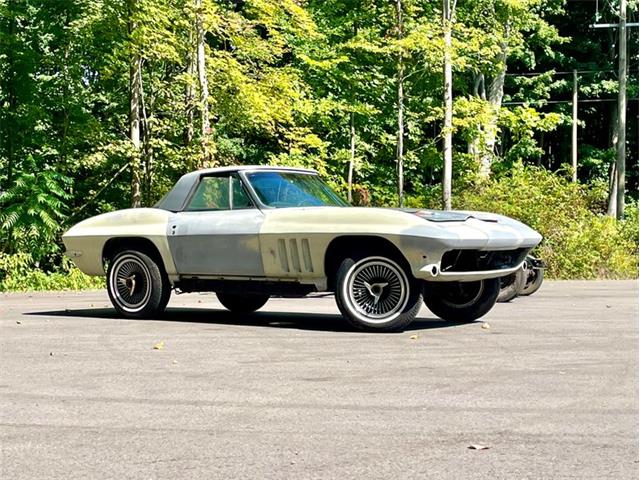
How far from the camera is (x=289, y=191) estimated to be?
11.1m

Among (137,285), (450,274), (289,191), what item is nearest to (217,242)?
(289,191)

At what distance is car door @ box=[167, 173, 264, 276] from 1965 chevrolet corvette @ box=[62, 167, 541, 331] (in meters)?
0.01

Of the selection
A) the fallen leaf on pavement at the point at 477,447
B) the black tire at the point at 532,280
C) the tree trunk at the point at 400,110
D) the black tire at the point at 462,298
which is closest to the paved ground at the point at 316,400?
the fallen leaf on pavement at the point at 477,447

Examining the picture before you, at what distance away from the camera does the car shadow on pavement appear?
11008 millimetres

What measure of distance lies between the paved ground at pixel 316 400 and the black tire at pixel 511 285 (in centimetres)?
254

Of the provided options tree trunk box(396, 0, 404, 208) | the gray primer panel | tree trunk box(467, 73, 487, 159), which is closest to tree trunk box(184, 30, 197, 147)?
tree trunk box(396, 0, 404, 208)

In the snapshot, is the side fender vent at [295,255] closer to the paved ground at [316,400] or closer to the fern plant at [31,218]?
the paved ground at [316,400]

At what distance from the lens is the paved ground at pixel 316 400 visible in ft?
16.1

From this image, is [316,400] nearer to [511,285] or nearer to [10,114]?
[511,285]

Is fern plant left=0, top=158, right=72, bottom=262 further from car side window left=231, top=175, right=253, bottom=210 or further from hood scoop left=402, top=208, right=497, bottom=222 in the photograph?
hood scoop left=402, top=208, right=497, bottom=222

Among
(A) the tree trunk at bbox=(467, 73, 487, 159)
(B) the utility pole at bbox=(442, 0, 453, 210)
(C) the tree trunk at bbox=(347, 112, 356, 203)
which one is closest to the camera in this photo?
(B) the utility pole at bbox=(442, 0, 453, 210)

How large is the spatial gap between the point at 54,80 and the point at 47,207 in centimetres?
546

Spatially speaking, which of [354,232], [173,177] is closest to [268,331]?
[354,232]

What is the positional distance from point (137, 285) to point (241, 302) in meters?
1.52
